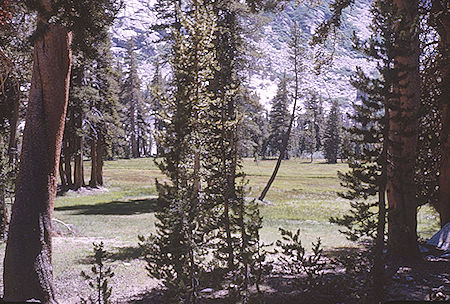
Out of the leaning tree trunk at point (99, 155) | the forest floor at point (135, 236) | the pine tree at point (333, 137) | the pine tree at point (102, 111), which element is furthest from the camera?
the pine tree at point (333, 137)

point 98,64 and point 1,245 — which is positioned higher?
point 98,64

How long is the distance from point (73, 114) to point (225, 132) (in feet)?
79.1

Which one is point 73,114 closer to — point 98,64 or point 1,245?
point 98,64

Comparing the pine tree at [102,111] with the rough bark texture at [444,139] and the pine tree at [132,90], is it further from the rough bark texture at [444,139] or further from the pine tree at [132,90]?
the pine tree at [132,90]

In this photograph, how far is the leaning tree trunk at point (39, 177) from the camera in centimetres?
617

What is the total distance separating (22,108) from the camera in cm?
2200

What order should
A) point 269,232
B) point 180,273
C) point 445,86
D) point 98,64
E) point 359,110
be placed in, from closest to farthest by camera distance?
point 180,273 < point 359,110 < point 445,86 < point 269,232 < point 98,64

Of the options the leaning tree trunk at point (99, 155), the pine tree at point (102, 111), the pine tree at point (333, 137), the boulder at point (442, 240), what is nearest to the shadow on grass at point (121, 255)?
the boulder at point (442, 240)

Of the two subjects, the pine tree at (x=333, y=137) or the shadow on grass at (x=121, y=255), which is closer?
the shadow on grass at (x=121, y=255)

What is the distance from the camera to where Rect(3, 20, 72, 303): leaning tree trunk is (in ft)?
20.2

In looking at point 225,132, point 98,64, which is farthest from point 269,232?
point 98,64

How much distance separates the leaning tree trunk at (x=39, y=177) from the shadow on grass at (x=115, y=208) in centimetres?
1474

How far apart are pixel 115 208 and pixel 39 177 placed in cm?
1853

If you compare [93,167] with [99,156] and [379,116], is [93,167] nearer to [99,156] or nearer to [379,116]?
[99,156]
